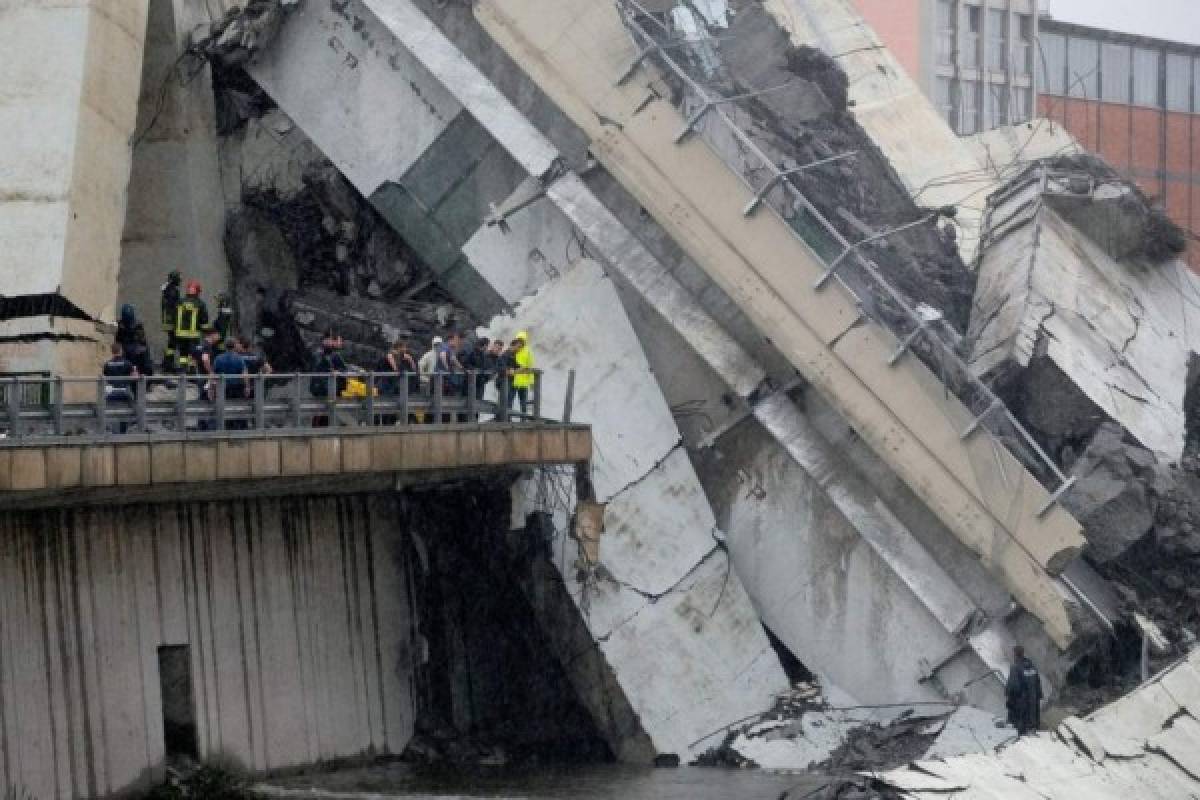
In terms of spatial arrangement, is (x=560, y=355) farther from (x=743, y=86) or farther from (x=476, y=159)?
(x=743, y=86)

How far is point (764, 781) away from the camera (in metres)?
24.9

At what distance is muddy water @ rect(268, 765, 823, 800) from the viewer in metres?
23.8

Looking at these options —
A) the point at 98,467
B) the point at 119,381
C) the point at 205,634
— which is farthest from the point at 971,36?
the point at 98,467

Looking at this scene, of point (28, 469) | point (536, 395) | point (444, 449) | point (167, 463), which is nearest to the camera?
point (28, 469)

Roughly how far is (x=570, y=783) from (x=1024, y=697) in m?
4.81

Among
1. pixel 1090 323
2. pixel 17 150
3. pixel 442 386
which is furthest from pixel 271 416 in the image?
pixel 1090 323

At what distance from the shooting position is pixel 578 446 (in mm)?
25297

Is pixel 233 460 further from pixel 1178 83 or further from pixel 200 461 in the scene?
pixel 1178 83

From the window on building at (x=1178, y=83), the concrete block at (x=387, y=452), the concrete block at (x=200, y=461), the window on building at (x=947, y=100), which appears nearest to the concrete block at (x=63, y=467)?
the concrete block at (x=200, y=461)

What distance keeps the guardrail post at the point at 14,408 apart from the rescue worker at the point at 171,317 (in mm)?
4703

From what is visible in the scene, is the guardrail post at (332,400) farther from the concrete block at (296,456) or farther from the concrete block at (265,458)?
the concrete block at (265,458)

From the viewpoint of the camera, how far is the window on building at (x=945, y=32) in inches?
2339

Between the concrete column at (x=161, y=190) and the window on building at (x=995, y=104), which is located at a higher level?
the window on building at (x=995, y=104)

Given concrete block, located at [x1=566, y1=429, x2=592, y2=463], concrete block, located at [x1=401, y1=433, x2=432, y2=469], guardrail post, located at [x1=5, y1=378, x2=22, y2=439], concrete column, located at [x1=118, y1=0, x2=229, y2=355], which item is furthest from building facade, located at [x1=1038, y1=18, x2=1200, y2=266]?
guardrail post, located at [x1=5, y1=378, x2=22, y2=439]
